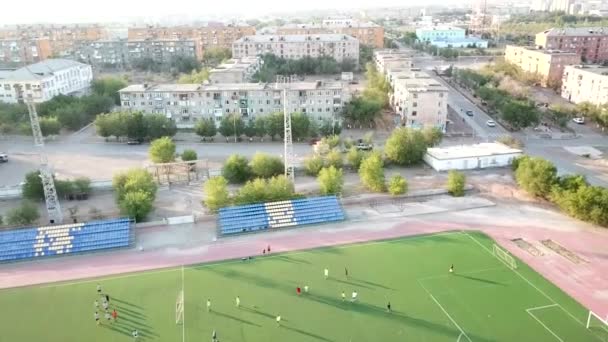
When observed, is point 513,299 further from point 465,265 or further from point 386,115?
point 386,115

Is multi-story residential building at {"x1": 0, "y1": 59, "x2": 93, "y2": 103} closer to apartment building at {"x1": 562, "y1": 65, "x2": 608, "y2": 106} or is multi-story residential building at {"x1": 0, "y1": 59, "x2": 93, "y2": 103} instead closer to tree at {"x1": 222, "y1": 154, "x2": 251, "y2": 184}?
tree at {"x1": 222, "y1": 154, "x2": 251, "y2": 184}

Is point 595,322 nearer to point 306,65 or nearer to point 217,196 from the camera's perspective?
point 217,196

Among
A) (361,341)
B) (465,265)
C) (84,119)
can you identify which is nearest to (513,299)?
(465,265)

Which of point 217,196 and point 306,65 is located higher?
point 306,65

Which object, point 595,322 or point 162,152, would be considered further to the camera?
point 162,152

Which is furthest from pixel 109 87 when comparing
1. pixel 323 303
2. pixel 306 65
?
pixel 323 303

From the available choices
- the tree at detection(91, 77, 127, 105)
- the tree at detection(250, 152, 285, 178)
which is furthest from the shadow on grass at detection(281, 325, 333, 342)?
the tree at detection(91, 77, 127, 105)

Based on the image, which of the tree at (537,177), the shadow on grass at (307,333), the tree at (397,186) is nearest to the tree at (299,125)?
the tree at (397,186)

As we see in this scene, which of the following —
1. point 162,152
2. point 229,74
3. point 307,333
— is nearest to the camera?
point 307,333
